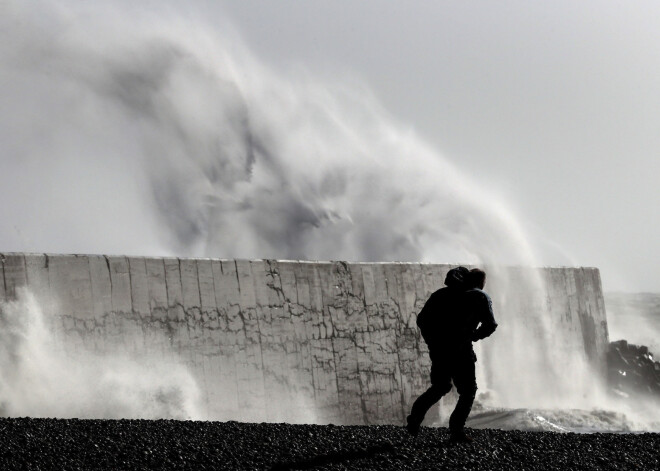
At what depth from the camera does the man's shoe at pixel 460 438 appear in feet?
22.3

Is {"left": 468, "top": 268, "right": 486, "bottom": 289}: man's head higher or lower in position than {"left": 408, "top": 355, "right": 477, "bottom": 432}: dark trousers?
higher

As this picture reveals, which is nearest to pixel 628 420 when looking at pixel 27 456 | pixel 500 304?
pixel 500 304

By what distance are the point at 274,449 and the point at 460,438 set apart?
1.37 metres

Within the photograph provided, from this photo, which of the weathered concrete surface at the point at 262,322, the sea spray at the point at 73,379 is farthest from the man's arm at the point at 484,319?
the weathered concrete surface at the point at 262,322

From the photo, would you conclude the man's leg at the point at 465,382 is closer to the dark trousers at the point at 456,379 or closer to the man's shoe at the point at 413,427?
the dark trousers at the point at 456,379

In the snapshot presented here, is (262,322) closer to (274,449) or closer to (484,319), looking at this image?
(484,319)

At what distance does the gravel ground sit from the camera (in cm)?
575

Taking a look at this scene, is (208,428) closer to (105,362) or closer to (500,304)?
(105,362)

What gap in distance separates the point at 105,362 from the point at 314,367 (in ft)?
8.52

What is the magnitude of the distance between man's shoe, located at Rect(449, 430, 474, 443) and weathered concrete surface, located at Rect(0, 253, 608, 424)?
3211 millimetres

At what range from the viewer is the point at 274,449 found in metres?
6.19

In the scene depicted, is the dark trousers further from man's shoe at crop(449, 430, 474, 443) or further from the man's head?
the man's head

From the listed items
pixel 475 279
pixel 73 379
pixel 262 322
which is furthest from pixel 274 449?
pixel 262 322

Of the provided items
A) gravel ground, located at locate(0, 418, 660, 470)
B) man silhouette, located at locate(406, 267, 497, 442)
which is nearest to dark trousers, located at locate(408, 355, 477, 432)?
man silhouette, located at locate(406, 267, 497, 442)
